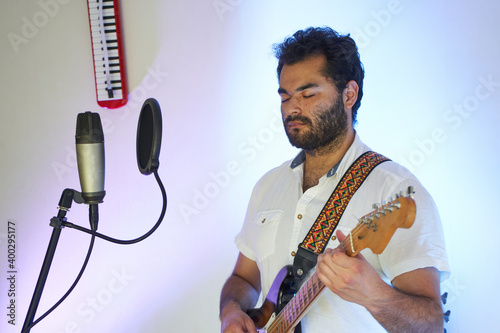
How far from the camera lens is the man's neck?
6.29ft

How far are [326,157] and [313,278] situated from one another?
53 centimetres

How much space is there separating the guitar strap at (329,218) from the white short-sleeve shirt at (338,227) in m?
0.02

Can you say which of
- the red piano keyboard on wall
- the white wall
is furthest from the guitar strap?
the red piano keyboard on wall

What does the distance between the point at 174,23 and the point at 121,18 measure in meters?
0.28

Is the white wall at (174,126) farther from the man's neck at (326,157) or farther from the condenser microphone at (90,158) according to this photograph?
the condenser microphone at (90,158)

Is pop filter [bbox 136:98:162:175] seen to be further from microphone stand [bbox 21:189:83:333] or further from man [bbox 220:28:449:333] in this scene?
man [bbox 220:28:449:333]

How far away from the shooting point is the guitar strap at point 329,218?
5.59 ft

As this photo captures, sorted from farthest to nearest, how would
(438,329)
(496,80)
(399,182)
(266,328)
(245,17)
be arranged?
(245,17) → (496,80) → (266,328) → (399,182) → (438,329)

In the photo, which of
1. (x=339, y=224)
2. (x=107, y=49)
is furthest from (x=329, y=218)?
(x=107, y=49)

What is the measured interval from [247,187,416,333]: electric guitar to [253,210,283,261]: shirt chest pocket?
0.14m

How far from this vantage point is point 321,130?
6.15 feet

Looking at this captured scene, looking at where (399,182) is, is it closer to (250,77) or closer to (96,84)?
(250,77)

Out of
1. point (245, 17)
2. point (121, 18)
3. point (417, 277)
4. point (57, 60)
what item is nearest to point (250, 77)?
point (245, 17)

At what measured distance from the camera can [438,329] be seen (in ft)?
4.84
